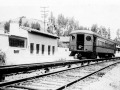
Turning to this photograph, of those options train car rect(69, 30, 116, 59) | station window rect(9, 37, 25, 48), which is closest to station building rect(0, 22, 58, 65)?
station window rect(9, 37, 25, 48)

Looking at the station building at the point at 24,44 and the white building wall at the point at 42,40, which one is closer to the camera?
the station building at the point at 24,44

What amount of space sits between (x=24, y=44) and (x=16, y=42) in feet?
4.94

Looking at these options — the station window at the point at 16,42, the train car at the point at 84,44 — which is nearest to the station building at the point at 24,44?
the station window at the point at 16,42

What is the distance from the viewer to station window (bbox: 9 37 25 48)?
61.0 feet

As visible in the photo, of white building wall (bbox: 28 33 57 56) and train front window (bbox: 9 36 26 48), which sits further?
white building wall (bbox: 28 33 57 56)

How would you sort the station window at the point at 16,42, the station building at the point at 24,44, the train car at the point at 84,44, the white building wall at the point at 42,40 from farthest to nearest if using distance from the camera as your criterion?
the white building wall at the point at 42,40
the station window at the point at 16,42
the station building at the point at 24,44
the train car at the point at 84,44

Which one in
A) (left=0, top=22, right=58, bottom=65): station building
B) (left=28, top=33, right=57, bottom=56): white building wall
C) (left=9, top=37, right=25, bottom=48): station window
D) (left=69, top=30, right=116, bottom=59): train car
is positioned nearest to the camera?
(left=69, top=30, right=116, bottom=59): train car

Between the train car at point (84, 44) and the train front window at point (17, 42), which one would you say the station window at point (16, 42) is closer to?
the train front window at point (17, 42)

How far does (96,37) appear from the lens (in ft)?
55.5

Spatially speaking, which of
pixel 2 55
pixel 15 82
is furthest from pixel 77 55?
pixel 15 82

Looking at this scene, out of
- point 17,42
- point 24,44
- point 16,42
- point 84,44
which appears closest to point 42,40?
point 24,44

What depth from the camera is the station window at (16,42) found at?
18594 mm

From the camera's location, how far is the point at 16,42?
64.1 ft

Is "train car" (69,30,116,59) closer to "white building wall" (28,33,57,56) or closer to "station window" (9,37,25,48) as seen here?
"white building wall" (28,33,57,56)
